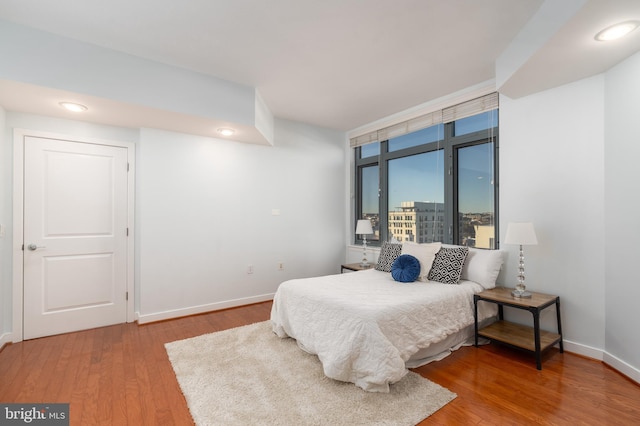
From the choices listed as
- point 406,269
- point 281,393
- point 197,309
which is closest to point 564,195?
point 406,269

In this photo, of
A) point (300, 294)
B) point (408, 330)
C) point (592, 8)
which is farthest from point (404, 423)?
point (592, 8)

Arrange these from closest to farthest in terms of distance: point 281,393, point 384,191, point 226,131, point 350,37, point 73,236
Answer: point 281,393 → point 350,37 → point 73,236 → point 226,131 → point 384,191

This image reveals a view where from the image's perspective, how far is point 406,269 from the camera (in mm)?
2971

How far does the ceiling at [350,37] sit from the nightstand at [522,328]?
1896mm

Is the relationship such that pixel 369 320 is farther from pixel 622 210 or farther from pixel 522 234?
pixel 622 210

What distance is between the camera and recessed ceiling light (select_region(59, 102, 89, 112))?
2.64m

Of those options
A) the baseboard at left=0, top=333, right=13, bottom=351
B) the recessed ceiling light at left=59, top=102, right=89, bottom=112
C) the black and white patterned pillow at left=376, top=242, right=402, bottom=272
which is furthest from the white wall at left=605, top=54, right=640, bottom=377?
the baseboard at left=0, top=333, right=13, bottom=351

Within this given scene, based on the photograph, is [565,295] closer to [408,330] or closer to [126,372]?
[408,330]

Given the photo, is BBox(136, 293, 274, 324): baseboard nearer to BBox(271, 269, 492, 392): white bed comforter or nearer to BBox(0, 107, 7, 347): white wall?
BBox(0, 107, 7, 347): white wall

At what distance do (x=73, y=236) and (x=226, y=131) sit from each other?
201 centimetres

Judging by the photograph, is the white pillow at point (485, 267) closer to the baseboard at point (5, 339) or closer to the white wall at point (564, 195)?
the white wall at point (564, 195)

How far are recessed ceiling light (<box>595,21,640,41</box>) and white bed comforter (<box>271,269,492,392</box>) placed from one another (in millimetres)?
2102

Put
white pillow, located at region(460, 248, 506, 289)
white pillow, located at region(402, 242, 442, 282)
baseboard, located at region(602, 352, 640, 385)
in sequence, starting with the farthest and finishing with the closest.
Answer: white pillow, located at region(402, 242, 442, 282) → white pillow, located at region(460, 248, 506, 289) → baseboard, located at region(602, 352, 640, 385)

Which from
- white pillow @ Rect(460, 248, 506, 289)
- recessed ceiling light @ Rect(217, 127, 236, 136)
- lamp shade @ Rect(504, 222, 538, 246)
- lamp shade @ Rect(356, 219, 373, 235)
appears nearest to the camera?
lamp shade @ Rect(504, 222, 538, 246)
